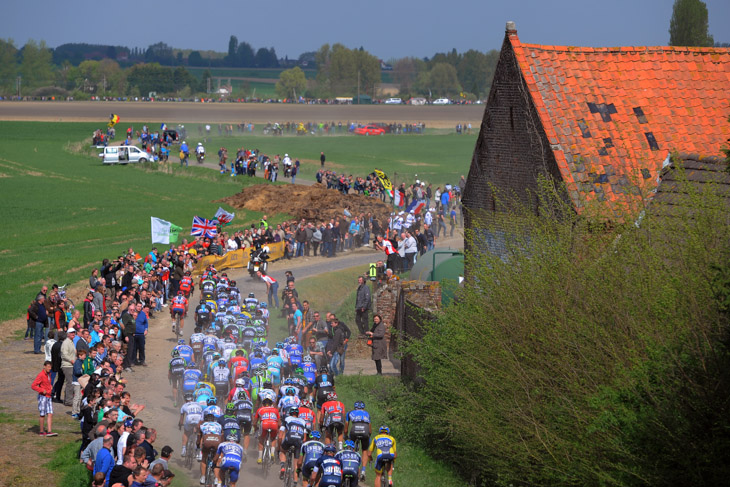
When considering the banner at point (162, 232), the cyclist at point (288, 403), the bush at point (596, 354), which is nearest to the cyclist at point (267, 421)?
the cyclist at point (288, 403)

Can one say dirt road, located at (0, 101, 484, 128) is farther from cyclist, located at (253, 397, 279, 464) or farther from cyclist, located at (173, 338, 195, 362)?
cyclist, located at (253, 397, 279, 464)

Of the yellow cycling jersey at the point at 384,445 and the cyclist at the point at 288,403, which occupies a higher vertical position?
the cyclist at the point at 288,403

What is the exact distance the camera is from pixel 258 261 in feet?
122

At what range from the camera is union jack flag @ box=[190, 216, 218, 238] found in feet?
132

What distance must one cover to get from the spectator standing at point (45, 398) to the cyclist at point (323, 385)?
5617 millimetres

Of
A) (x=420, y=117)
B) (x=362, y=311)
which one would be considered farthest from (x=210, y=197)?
(x=420, y=117)

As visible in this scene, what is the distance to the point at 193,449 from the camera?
63.6 ft

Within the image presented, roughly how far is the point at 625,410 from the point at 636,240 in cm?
329

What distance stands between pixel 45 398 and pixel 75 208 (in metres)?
40.7

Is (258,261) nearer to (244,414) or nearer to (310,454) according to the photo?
(244,414)

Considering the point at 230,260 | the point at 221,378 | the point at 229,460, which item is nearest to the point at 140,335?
the point at 221,378

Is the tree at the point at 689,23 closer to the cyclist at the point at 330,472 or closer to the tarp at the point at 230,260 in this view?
the tarp at the point at 230,260

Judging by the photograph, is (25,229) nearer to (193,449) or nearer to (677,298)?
(193,449)

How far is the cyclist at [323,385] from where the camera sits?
69.9ft
